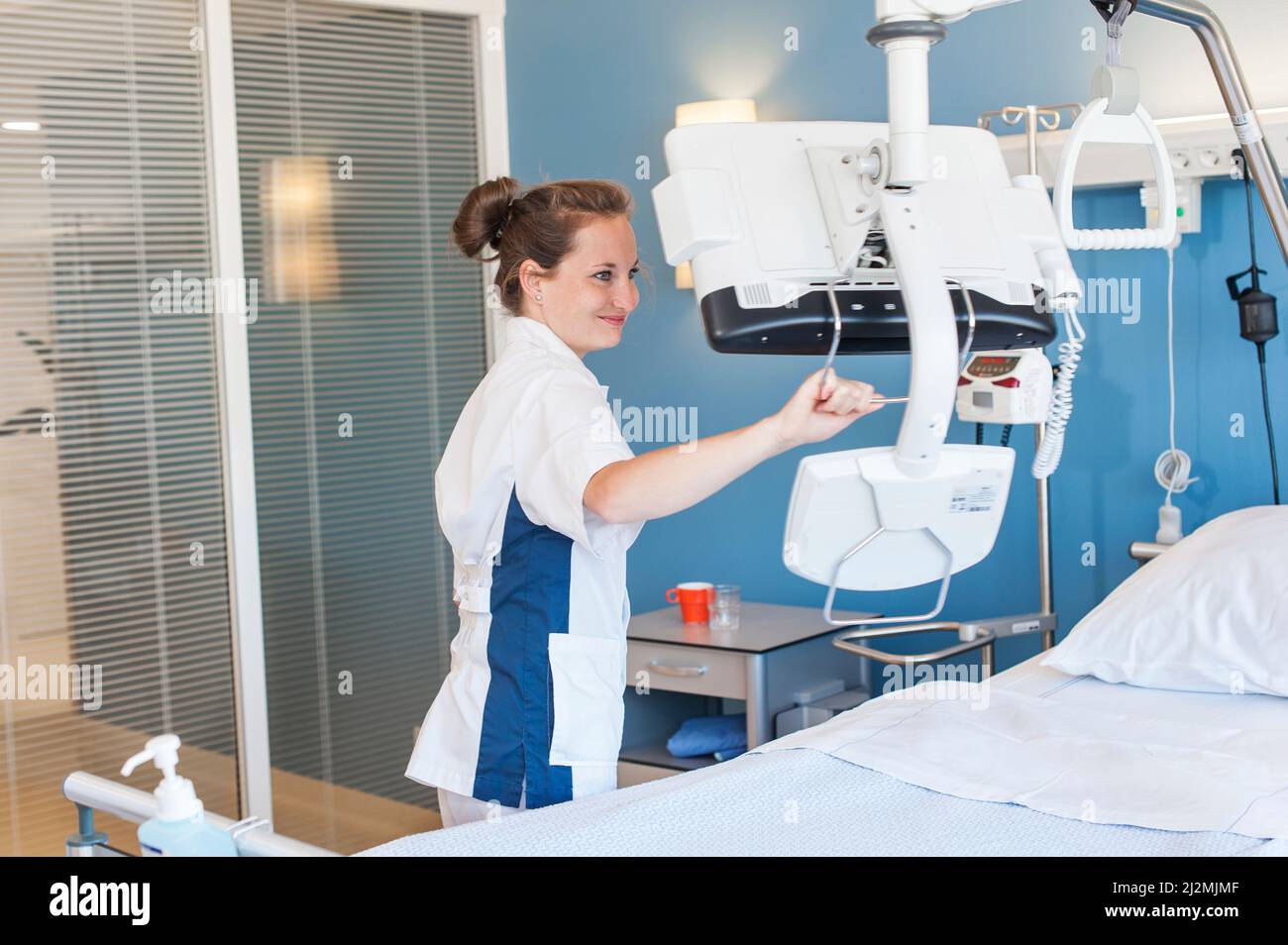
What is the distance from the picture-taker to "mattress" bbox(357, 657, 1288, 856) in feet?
4.42

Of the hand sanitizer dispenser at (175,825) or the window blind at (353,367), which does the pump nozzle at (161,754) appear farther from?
the window blind at (353,367)

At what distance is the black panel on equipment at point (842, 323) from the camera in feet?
3.56

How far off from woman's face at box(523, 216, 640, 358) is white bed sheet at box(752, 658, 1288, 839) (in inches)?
23.4

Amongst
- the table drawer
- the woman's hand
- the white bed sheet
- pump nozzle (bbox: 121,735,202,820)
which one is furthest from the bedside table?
pump nozzle (bbox: 121,735,202,820)

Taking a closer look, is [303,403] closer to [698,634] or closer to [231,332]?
[231,332]

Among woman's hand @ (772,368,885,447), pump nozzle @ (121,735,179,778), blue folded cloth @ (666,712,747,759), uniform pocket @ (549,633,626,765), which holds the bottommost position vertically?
blue folded cloth @ (666,712,747,759)

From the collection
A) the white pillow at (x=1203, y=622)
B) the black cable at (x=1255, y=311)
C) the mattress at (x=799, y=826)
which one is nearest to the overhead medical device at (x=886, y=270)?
the mattress at (x=799, y=826)

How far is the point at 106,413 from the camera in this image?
3.25 m

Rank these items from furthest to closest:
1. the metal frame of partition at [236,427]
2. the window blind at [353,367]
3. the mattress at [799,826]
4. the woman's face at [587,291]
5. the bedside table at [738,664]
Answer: the window blind at [353,367] → the metal frame of partition at [236,427] → the bedside table at [738,664] → the woman's face at [587,291] → the mattress at [799,826]

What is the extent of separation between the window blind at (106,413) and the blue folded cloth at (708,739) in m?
1.23

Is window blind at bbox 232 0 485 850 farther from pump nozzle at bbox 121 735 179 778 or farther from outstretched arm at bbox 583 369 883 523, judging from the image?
pump nozzle at bbox 121 735 179 778

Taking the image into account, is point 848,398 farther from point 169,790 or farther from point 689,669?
point 689,669

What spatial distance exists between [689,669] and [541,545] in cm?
137

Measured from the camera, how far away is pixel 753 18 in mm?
3371
